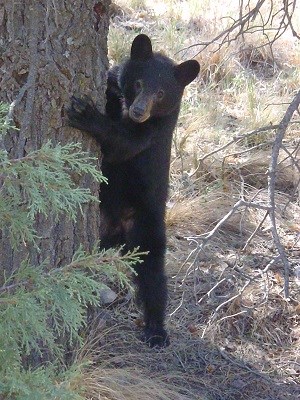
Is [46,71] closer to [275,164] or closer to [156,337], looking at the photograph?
[275,164]

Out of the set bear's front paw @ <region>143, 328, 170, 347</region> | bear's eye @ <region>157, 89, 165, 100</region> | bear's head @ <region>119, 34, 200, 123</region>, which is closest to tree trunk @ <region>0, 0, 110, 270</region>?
bear's head @ <region>119, 34, 200, 123</region>

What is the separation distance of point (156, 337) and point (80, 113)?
1647 mm

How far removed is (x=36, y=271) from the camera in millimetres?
2373

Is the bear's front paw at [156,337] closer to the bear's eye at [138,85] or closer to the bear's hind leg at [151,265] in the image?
the bear's hind leg at [151,265]

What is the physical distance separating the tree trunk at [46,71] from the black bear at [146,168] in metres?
0.74

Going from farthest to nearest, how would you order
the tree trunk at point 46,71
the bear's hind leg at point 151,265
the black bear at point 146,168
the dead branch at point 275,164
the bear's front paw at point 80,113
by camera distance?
the bear's hind leg at point 151,265
the black bear at point 146,168
the dead branch at point 275,164
the bear's front paw at point 80,113
the tree trunk at point 46,71

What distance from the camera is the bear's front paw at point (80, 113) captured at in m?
3.39

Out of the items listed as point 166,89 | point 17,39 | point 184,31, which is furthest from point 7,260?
point 184,31

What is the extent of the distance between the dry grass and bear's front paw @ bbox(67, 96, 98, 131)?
86 centimetres

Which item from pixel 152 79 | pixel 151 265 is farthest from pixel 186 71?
pixel 151 265

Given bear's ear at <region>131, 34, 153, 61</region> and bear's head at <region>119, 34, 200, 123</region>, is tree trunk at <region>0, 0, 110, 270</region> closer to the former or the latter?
bear's head at <region>119, 34, 200, 123</region>

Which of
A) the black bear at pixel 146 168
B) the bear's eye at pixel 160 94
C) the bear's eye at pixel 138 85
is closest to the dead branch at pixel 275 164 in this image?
the black bear at pixel 146 168

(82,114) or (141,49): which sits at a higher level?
(141,49)

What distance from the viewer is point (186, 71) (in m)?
4.62
